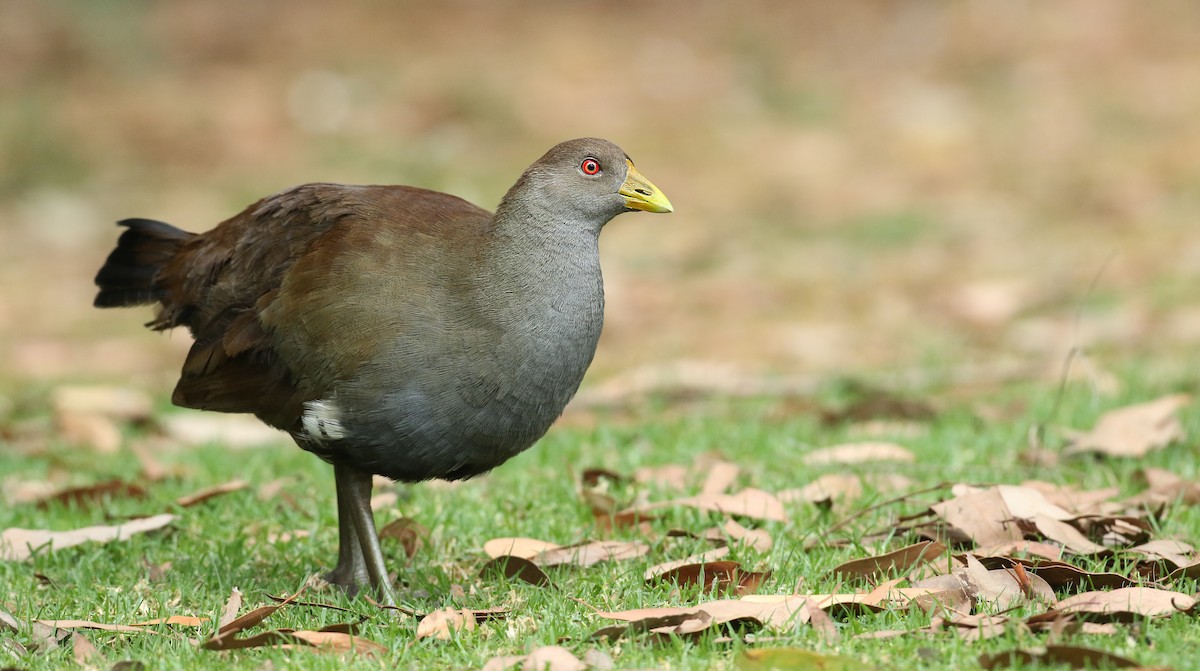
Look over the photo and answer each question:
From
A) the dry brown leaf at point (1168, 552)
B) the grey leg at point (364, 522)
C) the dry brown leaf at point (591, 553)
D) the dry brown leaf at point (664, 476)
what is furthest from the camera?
the dry brown leaf at point (664, 476)

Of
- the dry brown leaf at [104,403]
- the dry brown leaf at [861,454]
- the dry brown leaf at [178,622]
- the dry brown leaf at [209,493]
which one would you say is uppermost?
the dry brown leaf at [104,403]

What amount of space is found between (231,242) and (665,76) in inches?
472

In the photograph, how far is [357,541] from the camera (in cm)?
473

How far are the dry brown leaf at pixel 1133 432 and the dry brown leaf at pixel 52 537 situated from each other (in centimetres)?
348

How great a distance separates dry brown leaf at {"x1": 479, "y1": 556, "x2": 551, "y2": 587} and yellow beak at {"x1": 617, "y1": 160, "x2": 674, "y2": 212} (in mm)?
1152

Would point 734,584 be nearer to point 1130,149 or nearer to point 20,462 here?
point 20,462

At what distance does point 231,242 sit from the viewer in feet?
15.9

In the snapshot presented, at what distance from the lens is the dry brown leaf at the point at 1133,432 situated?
5598 mm

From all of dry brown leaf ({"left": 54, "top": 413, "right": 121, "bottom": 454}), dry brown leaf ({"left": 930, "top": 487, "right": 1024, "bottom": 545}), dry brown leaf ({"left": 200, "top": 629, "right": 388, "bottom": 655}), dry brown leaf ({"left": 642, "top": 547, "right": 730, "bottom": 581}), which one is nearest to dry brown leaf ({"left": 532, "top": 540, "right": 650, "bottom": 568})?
dry brown leaf ({"left": 642, "top": 547, "right": 730, "bottom": 581})

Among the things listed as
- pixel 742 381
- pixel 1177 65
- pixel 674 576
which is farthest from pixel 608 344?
pixel 1177 65

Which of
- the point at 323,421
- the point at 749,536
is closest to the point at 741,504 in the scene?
the point at 749,536

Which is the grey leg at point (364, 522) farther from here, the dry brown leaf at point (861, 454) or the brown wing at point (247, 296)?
the dry brown leaf at point (861, 454)

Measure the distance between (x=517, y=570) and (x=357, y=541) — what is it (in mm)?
569

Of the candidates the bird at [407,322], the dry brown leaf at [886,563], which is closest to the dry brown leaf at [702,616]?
the dry brown leaf at [886,563]
